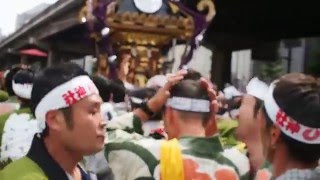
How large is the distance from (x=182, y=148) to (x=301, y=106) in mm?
837

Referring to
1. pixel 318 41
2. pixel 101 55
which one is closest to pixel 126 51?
pixel 101 55

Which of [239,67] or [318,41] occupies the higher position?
[318,41]

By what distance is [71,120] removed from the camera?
2756mm

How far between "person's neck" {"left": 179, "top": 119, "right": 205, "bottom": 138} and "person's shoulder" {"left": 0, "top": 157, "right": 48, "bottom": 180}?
0.93 m

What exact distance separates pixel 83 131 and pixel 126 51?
17.1 feet

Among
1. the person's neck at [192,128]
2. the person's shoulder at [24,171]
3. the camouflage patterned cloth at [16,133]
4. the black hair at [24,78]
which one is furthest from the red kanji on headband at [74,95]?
the black hair at [24,78]

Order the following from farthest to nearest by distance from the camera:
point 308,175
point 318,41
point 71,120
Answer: point 318,41 → point 71,120 → point 308,175

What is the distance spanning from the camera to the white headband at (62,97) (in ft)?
9.00

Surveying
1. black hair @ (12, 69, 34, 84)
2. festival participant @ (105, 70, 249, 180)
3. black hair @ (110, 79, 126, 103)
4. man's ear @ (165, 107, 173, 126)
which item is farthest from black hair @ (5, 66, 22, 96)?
man's ear @ (165, 107, 173, 126)

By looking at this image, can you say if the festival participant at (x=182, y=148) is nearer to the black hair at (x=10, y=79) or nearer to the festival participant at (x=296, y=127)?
the festival participant at (x=296, y=127)

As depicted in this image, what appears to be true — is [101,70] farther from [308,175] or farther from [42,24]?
[42,24]

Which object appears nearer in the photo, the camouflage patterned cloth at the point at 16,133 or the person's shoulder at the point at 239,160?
the person's shoulder at the point at 239,160

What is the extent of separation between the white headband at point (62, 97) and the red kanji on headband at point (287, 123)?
0.80m

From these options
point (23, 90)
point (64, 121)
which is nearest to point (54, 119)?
point (64, 121)
